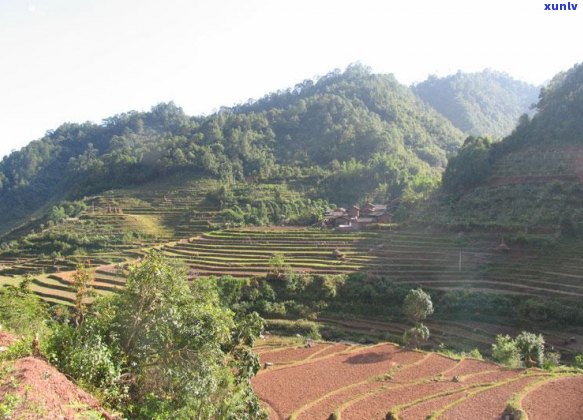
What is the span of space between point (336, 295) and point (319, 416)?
20055 mm

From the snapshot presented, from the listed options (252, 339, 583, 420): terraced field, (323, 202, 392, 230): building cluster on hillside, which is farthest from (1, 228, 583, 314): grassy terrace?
(252, 339, 583, 420): terraced field

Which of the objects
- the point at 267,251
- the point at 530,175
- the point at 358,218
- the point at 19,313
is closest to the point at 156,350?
the point at 19,313

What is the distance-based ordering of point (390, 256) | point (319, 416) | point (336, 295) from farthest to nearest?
point (390, 256)
point (336, 295)
point (319, 416)

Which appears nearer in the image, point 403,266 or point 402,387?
point 402,387

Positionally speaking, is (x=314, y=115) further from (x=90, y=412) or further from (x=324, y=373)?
(x=90, y=412)

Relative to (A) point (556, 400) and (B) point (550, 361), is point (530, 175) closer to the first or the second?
(B) point (550, 361)

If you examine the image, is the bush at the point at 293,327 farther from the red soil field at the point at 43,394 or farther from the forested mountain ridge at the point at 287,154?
the forested mountain ridge at the point at 287,154

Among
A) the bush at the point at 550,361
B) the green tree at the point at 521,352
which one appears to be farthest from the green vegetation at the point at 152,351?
the bush at the point at 550,361

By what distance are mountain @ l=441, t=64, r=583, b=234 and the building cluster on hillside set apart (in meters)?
7.67

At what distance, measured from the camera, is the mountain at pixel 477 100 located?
139000mm

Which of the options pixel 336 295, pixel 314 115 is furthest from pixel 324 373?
pixel 314 115

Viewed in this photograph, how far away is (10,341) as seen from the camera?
995 cm

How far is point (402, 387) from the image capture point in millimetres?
17266

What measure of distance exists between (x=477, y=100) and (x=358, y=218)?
12017 cm
